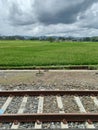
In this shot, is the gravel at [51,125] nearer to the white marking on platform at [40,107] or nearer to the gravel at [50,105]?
the white marking on platform at [40,107]

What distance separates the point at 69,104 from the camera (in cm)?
758

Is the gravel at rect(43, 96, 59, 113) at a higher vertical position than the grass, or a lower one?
higher

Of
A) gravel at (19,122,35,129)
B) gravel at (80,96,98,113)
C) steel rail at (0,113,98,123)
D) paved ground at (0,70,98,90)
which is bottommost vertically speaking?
paved ground at (0,70,98,90)

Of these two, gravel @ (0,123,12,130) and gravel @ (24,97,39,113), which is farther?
gravel @ (24,97,39,113)

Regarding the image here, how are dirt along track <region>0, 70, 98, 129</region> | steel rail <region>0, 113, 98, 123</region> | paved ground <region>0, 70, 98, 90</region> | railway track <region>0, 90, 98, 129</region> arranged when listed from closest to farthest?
1. railway track <region>0, 90, 98, 129</region>
2. steel rail <region>0, 113, 98, 123</region>
3. dirt along track <region>0, 70, 98, 129</region>
4. paved ground <region>0, 70, 98, 90</region>

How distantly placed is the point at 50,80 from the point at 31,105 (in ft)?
13.2

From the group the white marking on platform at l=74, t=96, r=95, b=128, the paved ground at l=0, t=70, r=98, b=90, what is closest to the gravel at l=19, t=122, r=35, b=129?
the white marking on platform at l=74, t=96, r=95, b=128

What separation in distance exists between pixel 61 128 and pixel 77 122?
60 centimetres

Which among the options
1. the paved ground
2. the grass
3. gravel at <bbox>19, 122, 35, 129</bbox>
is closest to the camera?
gravel at <bbox>19, 122, 35, 129</bbox>

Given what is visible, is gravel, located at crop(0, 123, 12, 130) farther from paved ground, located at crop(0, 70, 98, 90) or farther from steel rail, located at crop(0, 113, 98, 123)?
paved ground, located at crop(0, 70, 98, 90)

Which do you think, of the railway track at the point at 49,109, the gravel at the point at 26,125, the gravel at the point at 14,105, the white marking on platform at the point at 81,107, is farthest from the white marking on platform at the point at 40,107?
the white marking on platform at the point at 81,107

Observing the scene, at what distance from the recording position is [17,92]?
336 inches

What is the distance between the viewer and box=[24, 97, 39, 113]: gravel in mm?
7043

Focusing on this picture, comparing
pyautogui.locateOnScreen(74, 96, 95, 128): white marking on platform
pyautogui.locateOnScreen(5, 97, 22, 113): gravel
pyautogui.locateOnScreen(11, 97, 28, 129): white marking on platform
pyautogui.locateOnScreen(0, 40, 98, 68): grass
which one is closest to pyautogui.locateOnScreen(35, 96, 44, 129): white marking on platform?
pyautogui.locateOnScreen(11, 97, 28, 129): white marking on platform
